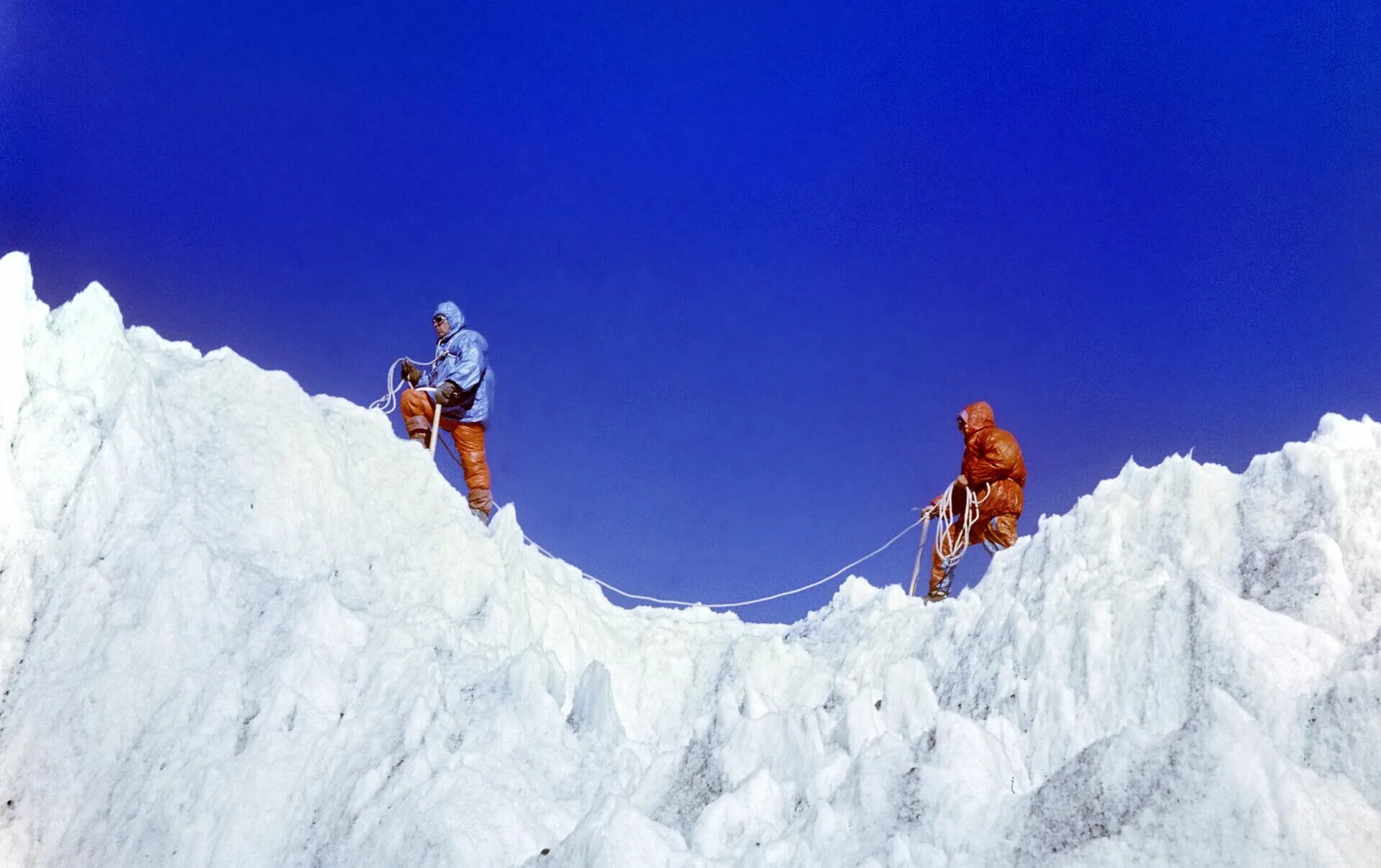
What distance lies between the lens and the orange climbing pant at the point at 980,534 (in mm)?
14523

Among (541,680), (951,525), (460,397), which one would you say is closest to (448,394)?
(460,397)

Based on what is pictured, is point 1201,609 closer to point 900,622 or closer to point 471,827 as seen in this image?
point 900,622

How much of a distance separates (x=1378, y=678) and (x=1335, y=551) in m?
3.54

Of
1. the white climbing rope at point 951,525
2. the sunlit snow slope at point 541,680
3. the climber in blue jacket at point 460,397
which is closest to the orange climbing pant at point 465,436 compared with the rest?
the climber in blue jacket at point 460,397

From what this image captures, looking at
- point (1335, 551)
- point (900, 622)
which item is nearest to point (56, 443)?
point (900, 622)

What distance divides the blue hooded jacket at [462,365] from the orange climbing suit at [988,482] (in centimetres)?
685

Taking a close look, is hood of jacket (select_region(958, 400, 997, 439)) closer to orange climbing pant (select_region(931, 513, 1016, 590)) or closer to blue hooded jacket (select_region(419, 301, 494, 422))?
orange climbing pant (select_region(931, 513, 1016, 590))

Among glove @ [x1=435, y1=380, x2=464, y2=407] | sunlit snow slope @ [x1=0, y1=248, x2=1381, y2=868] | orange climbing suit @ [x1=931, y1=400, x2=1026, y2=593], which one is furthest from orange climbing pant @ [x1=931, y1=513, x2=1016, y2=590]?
glove @ [x1=435, y1=380, x2=464, y2=407]

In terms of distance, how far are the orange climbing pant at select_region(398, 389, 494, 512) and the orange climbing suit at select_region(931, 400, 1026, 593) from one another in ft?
21.8

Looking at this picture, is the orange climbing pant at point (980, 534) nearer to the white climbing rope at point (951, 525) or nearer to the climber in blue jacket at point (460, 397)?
the white climbing rope at point (951, 525)

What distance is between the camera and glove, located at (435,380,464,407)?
43.3 ft

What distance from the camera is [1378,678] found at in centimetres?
538

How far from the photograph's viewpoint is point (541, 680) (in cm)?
793

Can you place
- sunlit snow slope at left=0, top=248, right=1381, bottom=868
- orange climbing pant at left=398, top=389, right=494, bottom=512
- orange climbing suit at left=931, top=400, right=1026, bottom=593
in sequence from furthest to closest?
1. orange climbing suit at left=931, top=400, right=1026, bottom=593
2. orange climbing pant at left=398, top=389, right=494, bottom=512
3. sunlit snow slope at left=0, top=248, right=1381, bottom=868
